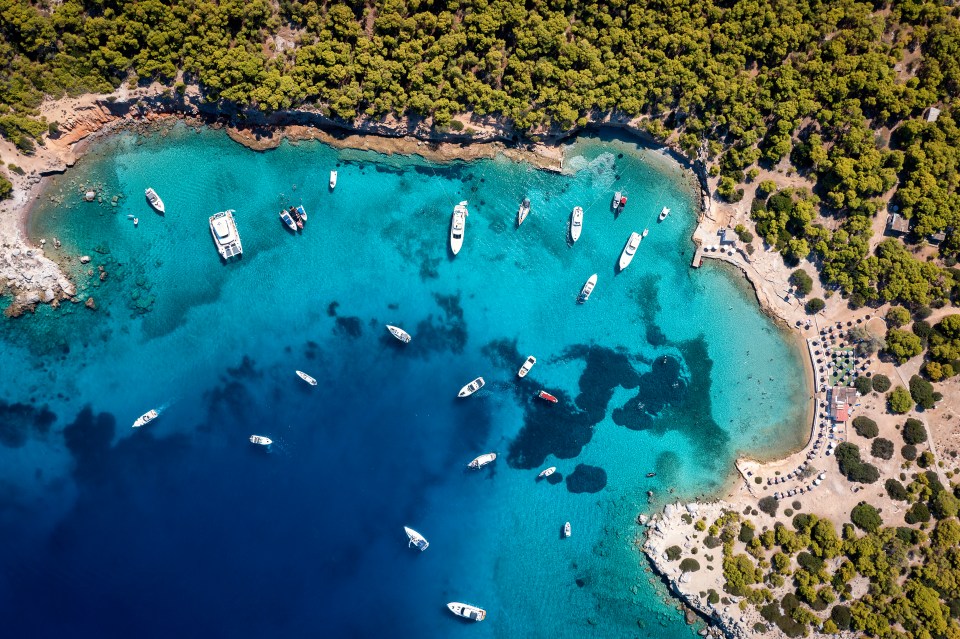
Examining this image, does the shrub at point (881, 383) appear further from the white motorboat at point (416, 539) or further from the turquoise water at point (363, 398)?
the white motorboat at point (416, 539)

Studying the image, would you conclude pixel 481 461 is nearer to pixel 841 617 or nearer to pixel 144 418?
pixel 144 418

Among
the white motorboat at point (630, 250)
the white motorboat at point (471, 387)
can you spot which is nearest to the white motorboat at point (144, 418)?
the white motorboat at point (471, 387)

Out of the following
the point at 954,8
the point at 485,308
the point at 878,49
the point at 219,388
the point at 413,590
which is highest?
the point at 954,8

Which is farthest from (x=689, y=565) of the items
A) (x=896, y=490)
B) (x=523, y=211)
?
(x=523, y=211)

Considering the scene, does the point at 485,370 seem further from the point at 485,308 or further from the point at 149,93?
the point at 149,93

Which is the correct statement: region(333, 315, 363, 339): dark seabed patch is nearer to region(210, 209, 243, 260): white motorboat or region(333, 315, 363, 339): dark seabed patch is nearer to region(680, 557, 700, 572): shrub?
region(210, 209, 243, 260): white motorboat

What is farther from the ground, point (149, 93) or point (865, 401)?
point (149, 93)

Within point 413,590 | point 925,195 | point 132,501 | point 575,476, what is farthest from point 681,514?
point 132,501
